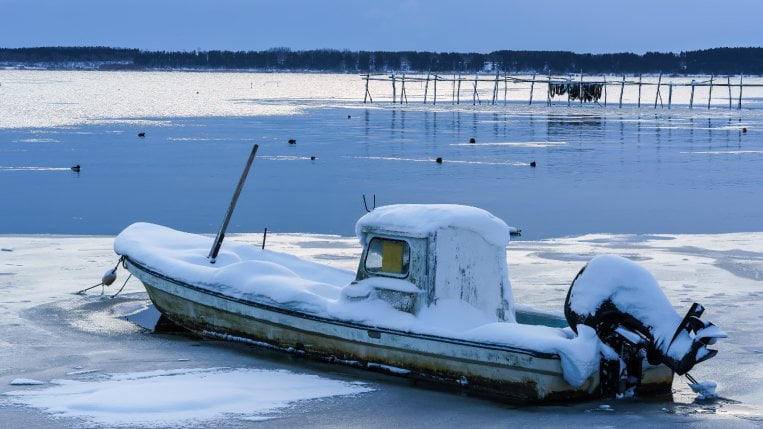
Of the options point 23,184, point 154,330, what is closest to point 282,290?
point 154,330

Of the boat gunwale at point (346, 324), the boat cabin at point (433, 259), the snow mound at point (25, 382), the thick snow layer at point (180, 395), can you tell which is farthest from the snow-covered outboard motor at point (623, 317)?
the snow mound at point (25, 382)

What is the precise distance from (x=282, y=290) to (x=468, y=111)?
6778 centimetres

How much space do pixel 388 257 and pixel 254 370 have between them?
187cm

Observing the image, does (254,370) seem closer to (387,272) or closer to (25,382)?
(387,272)

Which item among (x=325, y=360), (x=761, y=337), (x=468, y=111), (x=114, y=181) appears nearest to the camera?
(x=325, y=360)

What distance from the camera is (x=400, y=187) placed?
1153 inches

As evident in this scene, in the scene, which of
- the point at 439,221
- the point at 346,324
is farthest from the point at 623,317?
the point at 346,324

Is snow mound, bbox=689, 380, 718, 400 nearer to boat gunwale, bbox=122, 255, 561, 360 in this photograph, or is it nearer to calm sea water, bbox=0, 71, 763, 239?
boat gunwale, bbox=122, 255, 561, 360

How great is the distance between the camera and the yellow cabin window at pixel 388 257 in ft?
37.7

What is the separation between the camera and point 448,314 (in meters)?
11.2

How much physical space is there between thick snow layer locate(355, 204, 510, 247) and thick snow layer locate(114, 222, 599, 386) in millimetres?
653

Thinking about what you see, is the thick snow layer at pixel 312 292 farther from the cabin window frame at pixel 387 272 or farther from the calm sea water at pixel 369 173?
the calm sea water at pixel 369 173

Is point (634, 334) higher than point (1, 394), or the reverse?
point (634, 334)

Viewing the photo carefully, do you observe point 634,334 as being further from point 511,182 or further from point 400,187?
point 511,182
